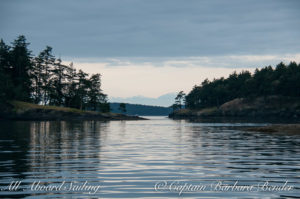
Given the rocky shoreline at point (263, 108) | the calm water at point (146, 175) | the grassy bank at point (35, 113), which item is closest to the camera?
the calm water at point (146, 175)

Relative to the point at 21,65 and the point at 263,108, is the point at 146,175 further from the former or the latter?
the point at 263,108

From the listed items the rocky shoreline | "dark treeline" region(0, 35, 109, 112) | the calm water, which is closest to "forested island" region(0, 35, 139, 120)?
"dark treeline" region(0, 35, 109, 112)

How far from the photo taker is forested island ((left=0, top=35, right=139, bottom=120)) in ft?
419

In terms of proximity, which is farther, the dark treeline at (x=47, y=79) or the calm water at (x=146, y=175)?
the dark treeline at (x=47, y=79)

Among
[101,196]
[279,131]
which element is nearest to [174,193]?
[101,196]

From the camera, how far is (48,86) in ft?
488

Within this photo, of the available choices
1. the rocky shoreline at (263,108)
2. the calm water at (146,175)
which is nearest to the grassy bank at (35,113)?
the rocky shoreline at (263,108)

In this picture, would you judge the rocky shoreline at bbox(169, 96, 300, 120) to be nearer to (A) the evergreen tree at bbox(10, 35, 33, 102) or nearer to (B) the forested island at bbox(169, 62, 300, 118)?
(B) the forested island at bbox(169, 62, 300, 118)

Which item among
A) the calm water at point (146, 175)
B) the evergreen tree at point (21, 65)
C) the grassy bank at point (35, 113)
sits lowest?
the calm water at point (146, 175)

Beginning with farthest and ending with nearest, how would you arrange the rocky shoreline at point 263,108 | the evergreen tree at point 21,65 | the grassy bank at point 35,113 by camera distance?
1. the rocky shoreline at point 263,108
2. the evergreen tree at point 21,65
3. the grassy bank at point 35,113

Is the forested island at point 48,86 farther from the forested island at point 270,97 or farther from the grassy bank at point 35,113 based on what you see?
the forested island at point 270,97

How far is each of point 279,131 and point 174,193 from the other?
44.7 m

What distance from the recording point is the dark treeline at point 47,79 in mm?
143000

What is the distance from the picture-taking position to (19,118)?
11706 centimetres
